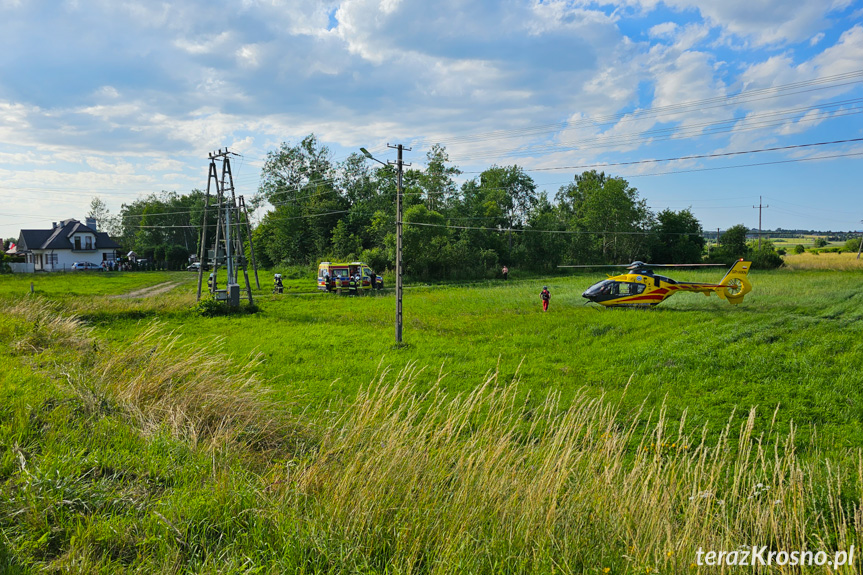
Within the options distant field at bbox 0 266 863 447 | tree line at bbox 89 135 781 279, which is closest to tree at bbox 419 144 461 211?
tree line at bbox 89 135 781 279

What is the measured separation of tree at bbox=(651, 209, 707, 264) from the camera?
132ft

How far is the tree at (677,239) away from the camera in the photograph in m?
40.1

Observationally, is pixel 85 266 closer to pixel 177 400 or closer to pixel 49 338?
pixel 49 338

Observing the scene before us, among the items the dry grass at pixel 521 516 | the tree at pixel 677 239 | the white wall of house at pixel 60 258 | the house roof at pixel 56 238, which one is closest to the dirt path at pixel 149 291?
the white wall of house at pixel 60 258

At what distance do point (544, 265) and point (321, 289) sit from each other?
22.3m

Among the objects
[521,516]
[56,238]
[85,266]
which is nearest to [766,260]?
[521,516]

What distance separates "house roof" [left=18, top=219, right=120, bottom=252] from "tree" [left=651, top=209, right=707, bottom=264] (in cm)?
6333

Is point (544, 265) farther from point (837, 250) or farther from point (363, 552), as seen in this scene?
point (837, 250)

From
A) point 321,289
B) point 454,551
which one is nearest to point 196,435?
point 454,551

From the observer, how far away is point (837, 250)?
219ft

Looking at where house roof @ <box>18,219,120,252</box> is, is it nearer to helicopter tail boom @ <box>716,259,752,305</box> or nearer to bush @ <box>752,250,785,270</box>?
helicopter tail boom @ <box>716,259,752,305</box>

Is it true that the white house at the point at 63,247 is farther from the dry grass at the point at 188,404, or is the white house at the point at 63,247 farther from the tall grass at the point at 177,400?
the dry grass at the point at 188,404

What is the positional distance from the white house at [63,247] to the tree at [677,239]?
6328cm

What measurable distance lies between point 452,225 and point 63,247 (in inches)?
1825
